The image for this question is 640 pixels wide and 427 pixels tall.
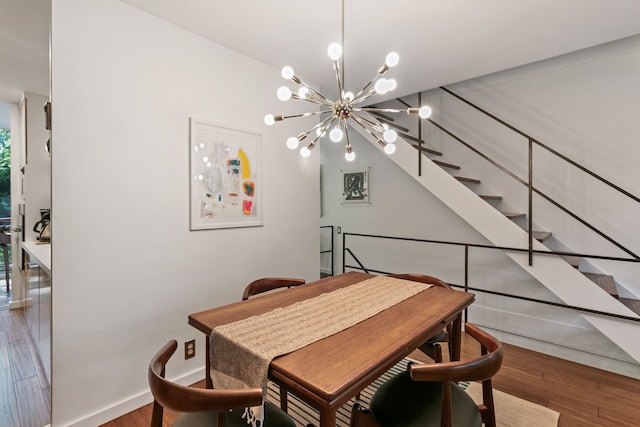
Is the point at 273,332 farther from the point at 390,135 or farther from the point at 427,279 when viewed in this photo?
the point at 427,279

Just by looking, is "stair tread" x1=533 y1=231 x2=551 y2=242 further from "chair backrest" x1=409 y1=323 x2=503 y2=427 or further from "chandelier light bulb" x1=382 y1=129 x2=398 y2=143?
"chair backrest" x1=409 y1=323 x2=503 y2=427

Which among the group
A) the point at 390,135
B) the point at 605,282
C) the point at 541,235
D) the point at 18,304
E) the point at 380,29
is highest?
the point at 380,29

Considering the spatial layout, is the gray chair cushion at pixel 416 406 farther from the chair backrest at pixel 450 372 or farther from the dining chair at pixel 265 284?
the dining chair at pixel 265 284

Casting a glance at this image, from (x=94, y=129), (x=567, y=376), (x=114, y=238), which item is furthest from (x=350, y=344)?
(x=567, y=376)

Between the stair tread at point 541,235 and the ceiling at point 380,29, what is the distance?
1.55m

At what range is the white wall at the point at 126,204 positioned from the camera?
175 cm

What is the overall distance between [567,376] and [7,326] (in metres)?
5.19

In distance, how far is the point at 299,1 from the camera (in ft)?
6.31

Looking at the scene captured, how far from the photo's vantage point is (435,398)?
1.29 metres

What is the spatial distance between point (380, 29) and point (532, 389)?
9.19 ft

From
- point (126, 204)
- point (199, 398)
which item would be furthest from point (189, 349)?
point (199, 398)

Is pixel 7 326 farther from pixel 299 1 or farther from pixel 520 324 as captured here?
pixel 520 324

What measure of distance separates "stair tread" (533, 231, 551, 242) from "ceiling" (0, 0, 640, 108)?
5.09 ft

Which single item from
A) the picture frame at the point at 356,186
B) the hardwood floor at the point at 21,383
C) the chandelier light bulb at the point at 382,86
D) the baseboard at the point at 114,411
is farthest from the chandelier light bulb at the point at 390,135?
the picture frame at the point at 356,186
